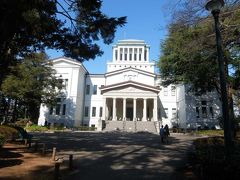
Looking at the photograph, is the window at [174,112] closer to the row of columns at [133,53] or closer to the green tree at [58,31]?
the row of columns at [133,53]

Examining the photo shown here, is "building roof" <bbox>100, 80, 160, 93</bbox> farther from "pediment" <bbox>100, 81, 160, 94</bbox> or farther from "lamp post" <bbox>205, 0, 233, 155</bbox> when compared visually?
"lamp post" <bbox>205, 0, 233, 155</bbox>

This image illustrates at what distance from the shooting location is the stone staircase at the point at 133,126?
146ft

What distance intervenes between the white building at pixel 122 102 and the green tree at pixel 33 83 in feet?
19.0

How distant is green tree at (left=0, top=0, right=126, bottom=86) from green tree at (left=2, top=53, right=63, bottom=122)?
2468 centimetres

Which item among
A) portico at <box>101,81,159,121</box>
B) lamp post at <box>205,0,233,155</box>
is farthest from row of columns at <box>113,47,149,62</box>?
lamp post at <box>205,0,233,155</box>

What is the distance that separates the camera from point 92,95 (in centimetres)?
5844

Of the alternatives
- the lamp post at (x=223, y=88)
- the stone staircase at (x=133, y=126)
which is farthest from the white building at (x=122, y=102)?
the lamp post at (x=223, y=88)

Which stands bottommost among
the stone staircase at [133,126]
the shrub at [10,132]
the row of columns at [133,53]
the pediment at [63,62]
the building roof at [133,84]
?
the shrub at [10,132]

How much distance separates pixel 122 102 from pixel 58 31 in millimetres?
39371

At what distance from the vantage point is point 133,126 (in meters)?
45.7

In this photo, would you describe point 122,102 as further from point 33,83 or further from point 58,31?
point 58,31

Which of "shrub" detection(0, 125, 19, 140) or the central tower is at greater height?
the central tower

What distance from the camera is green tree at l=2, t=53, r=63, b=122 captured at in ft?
138

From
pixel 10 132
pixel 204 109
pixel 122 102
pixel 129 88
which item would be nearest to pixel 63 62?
pixel 122 102
